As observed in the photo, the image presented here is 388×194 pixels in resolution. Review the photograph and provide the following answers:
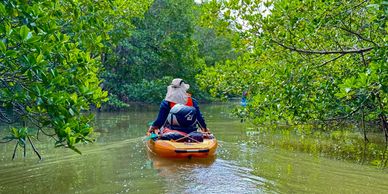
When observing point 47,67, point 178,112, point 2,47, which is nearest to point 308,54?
point 178,112

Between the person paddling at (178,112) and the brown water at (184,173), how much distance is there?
0.74 m

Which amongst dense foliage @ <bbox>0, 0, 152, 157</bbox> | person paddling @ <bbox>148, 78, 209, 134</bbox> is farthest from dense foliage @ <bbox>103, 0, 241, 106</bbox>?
dense foliage @ <bbox>0, 0, 152, 157</bbox>

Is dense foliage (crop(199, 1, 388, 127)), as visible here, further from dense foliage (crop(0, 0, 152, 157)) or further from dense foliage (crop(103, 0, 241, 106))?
dense foliage (crop(103, 0, 241, 106))

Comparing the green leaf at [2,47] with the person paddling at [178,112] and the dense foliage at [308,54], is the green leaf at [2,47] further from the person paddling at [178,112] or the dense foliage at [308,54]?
the person paddling at [178,112]

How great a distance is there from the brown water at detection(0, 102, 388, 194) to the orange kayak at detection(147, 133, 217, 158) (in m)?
0.13

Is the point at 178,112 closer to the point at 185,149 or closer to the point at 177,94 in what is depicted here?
the point at 177,94

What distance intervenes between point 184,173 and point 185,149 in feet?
3.10

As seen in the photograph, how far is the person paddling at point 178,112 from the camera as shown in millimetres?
8102

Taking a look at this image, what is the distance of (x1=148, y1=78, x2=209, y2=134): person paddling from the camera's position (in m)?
8.10

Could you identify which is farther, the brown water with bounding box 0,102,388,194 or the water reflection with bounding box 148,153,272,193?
the brown water with bounding box 0,102,388,194

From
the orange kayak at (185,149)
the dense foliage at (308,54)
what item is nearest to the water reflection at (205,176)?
the orange kayak at (185,149)

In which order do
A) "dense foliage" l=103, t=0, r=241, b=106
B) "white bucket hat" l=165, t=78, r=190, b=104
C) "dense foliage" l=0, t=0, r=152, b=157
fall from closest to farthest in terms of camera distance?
"dense foliage" l=0, t=0, r=152, b=157 < "white bucket hat" l=165, t=78, r=190, b=104 < "dense foliage" l=103, t=0, r=241, b=106

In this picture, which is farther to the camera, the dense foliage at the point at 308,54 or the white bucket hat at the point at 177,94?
the white bucket hat at the point at 177,94

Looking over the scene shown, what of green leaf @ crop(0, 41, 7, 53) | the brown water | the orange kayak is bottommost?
the brown water
